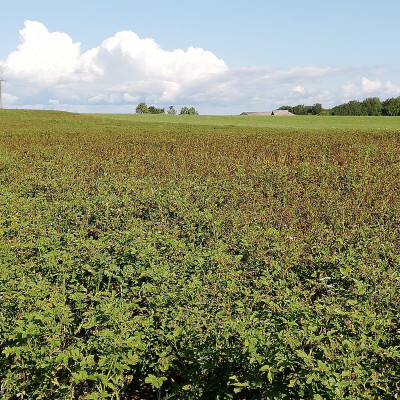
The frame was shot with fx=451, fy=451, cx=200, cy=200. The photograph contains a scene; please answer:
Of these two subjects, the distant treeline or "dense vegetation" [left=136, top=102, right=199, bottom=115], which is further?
"dense vegetation" [left=136, top=102, right=199, bottom=115]

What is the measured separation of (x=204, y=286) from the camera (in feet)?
14.8

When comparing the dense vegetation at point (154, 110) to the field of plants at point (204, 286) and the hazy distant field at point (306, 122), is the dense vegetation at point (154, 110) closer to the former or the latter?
the hazy distant field at point (306, 122)

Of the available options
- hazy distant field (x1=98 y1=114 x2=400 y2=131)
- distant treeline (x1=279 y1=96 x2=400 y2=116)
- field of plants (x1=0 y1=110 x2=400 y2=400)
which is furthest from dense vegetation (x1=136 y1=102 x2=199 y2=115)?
field of plants (x1=0 y1=110 x2=400 y2=400)

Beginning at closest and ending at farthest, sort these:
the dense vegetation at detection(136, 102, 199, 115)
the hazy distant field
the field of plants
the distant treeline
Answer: the field of plants, the hazy distant field, the distant treeline, the dense vegetation at detection(136, 102, 199, 115)

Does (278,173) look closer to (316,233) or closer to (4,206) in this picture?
(316,233)

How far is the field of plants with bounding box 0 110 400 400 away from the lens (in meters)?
3.25

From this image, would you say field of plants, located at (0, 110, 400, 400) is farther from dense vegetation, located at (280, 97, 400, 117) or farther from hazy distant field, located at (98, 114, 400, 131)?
dense vegetation, located at (280, 97, 400, 117)

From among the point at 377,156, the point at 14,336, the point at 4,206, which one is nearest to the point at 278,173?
the point at 377,156

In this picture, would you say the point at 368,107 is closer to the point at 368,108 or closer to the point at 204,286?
the point at 368,108

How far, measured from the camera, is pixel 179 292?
4215 millimetres

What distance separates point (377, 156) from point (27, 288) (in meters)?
12.6

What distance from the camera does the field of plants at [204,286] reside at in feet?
10.7

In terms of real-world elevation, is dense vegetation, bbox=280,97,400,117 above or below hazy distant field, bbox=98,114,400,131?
above

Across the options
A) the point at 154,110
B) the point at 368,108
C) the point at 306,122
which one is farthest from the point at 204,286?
the point at 154,110
